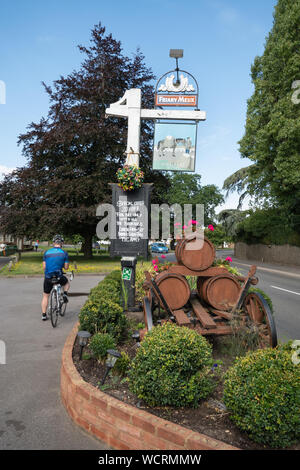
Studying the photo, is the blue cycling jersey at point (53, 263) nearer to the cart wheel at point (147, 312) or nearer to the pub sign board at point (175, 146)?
the cart wheel at point (147, 312)

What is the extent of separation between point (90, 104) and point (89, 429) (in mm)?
24662

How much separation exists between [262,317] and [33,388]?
317 centimetres

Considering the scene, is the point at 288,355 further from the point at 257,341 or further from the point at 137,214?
the point at 137,214

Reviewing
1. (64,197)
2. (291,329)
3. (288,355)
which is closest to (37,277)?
(64,197)

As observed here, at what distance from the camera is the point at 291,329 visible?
23.1 ft

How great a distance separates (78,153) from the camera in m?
26.0

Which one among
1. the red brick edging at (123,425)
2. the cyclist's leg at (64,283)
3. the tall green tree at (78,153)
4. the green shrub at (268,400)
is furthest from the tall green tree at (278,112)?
the red brick edging at (123,425)

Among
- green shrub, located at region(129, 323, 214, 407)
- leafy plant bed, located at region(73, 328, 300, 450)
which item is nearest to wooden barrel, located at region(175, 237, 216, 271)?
leafy plant bed, located at region(73, 328, 300, 450)

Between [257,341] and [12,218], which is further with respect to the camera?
[12,218]

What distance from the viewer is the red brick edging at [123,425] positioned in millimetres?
2520

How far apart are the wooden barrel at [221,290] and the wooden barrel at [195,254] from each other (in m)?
0.26

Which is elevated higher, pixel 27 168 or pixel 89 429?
pixel 27 168

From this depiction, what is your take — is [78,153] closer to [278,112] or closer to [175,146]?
[278,112]

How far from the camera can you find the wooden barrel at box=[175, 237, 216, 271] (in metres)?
5.17
